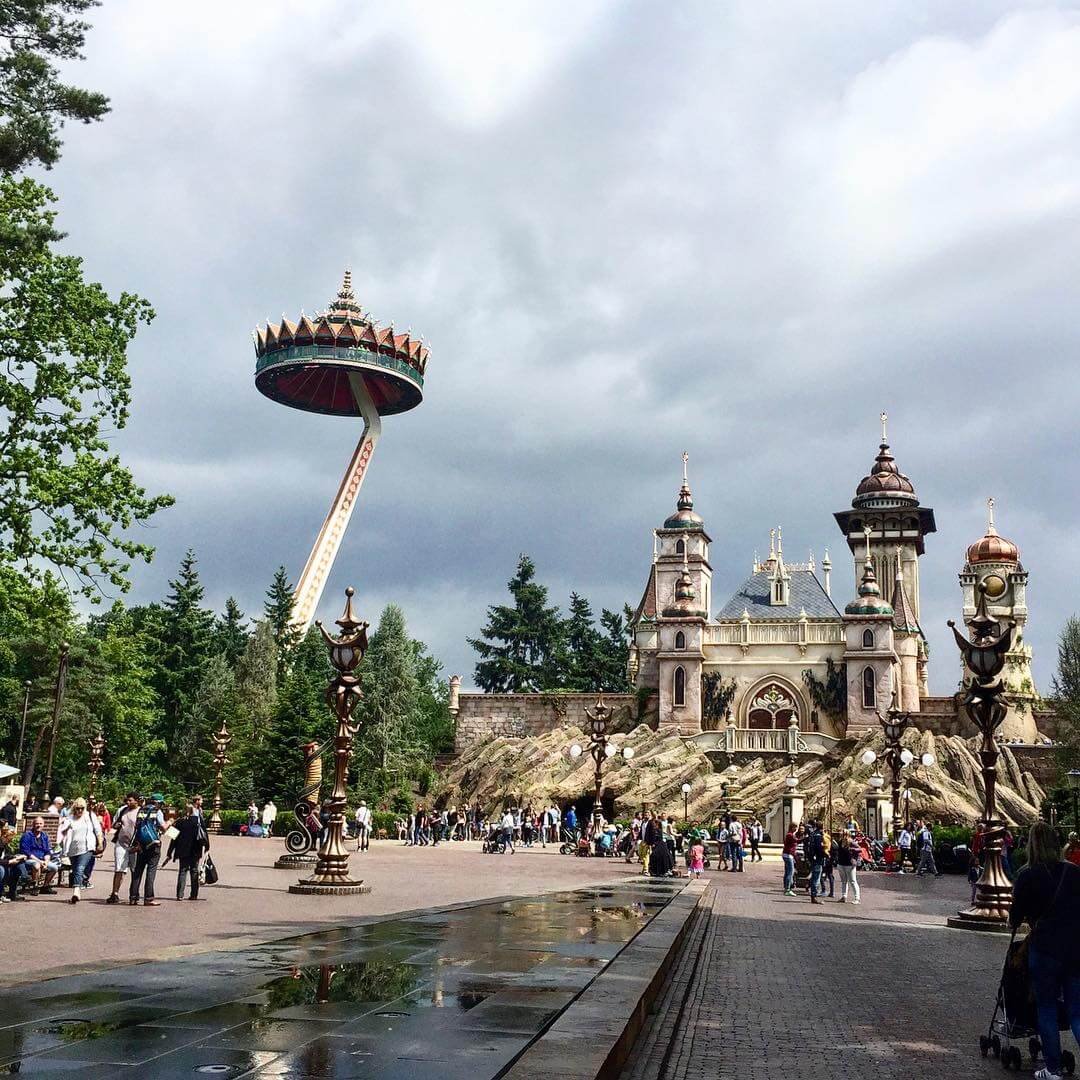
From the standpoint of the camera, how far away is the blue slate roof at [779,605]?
70.3 meters

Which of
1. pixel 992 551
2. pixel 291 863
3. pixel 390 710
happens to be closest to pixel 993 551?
pixel 992 551

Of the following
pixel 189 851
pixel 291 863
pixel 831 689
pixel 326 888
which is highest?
pixel 831 689

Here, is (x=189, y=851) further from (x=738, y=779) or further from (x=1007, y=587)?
(x=1007, y=587)

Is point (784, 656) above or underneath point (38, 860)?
above

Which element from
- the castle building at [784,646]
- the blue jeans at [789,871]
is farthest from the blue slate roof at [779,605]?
the blue jeans at [789,871]

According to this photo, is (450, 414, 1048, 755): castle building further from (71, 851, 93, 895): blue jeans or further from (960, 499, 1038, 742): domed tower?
(71, 851, 93, 895): blue jeans

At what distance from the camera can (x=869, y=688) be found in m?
62.8

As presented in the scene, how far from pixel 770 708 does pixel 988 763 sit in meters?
48.4

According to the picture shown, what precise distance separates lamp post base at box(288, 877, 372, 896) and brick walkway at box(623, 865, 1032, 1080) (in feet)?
19.2

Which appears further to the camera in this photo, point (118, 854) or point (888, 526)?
point (888, 526)

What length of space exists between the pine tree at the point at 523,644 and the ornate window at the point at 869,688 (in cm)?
3302

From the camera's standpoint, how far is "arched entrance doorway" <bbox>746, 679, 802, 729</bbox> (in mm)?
65375

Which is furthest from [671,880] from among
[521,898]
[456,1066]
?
[456,1066]

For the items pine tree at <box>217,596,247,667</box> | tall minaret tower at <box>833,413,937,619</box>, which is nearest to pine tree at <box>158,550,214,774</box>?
pine tree at <box>217,596,247,667</box>
